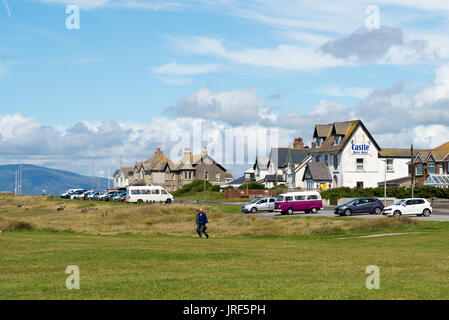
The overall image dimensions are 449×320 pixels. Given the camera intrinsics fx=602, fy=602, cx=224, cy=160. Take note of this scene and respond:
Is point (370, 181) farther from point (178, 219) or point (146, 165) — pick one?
point (146, 165)

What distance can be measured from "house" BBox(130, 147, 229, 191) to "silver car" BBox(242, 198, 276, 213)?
69759 millimetres

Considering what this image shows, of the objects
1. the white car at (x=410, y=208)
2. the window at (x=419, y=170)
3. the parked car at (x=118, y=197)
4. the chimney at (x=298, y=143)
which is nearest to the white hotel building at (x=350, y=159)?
the window at (x=419, y=170)

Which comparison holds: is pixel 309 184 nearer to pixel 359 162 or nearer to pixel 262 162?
pixel 359 162

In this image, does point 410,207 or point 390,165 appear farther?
point 390,165

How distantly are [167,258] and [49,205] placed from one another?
6857 cm

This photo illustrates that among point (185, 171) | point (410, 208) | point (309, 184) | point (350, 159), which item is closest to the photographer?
point (410, 208)

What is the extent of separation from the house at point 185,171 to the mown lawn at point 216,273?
367ft

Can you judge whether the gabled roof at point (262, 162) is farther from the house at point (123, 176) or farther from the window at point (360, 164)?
the house at point (123, 176)

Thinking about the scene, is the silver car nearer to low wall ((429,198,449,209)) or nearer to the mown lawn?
low wall ((429,198,449,209))

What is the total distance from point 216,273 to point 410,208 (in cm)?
3827

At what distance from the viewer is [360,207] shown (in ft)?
184

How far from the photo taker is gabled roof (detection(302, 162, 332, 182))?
9156 centimetres

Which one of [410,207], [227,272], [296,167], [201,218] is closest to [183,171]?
[296,167]
